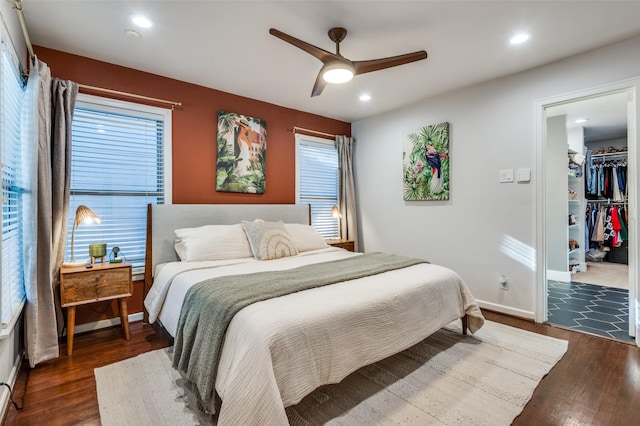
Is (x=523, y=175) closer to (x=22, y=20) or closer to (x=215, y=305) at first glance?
(x=215, y=305)

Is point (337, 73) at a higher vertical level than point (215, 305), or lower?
higher

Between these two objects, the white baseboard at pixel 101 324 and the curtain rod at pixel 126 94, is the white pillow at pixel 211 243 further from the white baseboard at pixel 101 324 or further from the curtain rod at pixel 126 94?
the curtain rod at pixel 126 94

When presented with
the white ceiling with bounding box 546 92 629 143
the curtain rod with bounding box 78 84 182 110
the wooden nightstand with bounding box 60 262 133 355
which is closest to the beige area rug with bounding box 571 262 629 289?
the white ceiling with bounding box 546 92 629 143

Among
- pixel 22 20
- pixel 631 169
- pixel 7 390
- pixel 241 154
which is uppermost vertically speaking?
pixel 22 20

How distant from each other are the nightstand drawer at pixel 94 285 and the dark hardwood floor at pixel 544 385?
1.44 ft

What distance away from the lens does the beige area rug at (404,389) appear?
1.72m

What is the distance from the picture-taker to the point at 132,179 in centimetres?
318

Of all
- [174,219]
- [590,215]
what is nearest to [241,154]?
[174,219]

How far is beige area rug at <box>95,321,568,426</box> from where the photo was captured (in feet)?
5.65

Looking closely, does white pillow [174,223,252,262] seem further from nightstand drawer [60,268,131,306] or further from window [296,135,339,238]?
window [296,135,339,238]

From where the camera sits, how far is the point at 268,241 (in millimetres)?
3145

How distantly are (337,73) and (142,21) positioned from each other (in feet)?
5.02

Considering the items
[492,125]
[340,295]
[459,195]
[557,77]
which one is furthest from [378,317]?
[557,77]

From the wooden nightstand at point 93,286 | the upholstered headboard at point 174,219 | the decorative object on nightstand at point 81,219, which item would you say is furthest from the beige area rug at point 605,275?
the decorative object on nightstand at point 81,219
